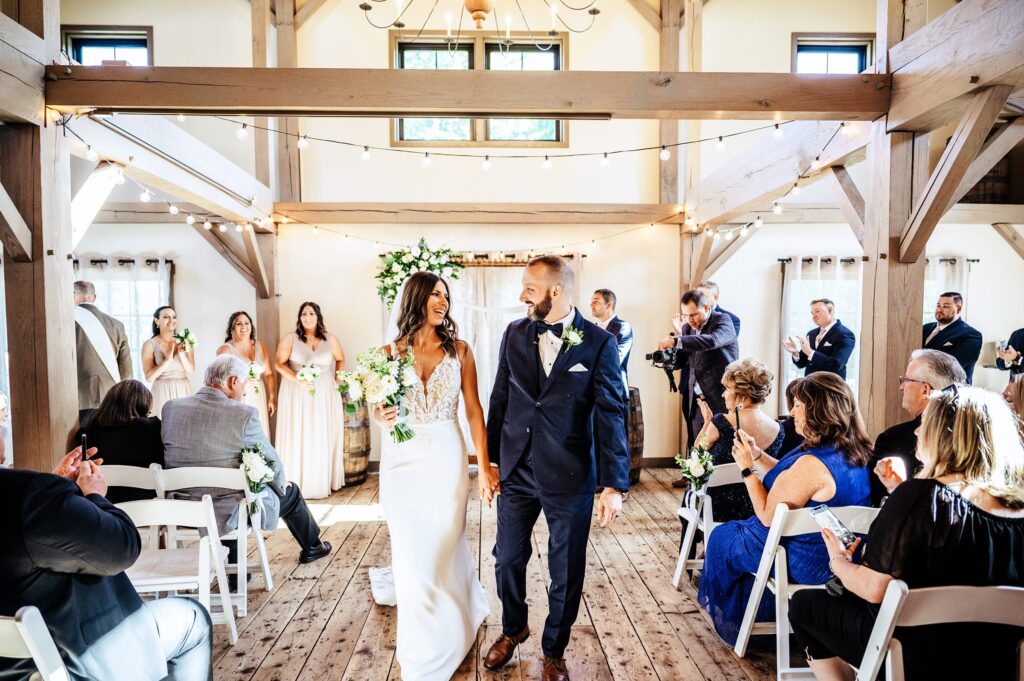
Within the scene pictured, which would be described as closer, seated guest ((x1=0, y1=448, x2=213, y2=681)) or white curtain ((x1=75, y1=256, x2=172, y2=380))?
seated guest ((x1=0, y1=448, x2=213, y2=681))

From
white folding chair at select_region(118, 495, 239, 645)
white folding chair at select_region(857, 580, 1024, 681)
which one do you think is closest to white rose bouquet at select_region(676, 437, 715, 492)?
white folding chair at select_region(857, 580, 1024, 681)

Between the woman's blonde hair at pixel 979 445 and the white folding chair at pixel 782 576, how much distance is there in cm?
59

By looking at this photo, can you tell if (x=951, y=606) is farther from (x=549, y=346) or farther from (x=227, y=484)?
(x=227, y=484)

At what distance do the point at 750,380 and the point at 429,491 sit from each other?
64.8 inches

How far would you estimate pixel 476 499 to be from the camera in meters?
5.54

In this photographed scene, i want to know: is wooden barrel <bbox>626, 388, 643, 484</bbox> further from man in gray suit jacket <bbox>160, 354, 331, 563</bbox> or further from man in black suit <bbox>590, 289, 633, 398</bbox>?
man in gray suit jacket <bbox>160, 354, 331, 563</bbox>

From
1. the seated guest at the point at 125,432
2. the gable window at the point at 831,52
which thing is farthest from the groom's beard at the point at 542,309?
the gable window at the point at 831,52

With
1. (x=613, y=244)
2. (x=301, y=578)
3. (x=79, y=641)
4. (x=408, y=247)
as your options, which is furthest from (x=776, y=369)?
(x=79, y=641)

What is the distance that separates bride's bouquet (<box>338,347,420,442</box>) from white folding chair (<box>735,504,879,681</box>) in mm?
1487

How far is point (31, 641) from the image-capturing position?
4.82ft

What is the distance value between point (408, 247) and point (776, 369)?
4076 millimetres

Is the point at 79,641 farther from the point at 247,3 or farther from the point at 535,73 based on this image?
the point at 247,3

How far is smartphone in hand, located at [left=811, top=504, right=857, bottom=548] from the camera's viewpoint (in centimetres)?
207

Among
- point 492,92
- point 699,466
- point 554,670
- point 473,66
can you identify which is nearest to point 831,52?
point 473,66
